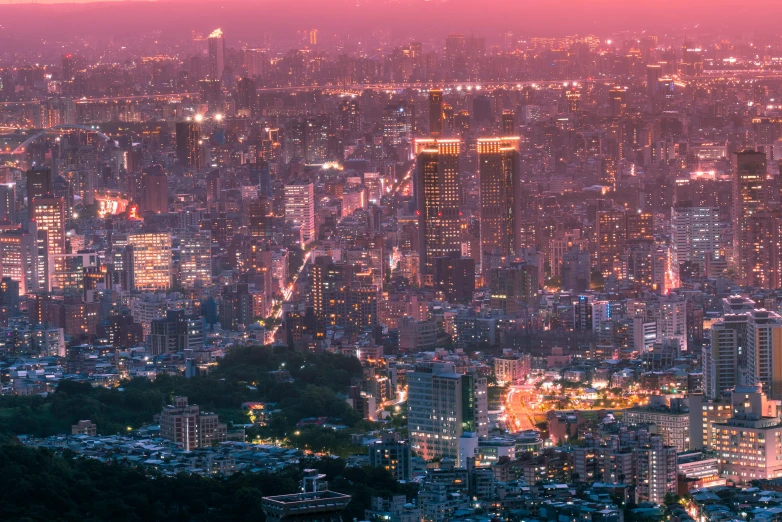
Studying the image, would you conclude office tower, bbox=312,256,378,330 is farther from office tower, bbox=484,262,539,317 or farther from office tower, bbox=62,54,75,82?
office tower, bbox=62,54,75,82

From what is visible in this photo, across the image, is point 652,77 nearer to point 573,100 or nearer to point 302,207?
point 573,100

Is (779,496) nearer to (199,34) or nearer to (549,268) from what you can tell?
(549,268)

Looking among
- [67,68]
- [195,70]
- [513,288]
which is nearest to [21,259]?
[513,288]

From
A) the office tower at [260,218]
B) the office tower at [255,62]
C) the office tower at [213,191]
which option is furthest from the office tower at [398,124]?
the office tower at [260,218]

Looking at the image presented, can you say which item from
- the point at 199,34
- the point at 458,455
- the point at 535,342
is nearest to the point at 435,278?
the point at 535,342

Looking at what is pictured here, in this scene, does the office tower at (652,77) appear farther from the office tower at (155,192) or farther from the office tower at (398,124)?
the office tower at (155,192)

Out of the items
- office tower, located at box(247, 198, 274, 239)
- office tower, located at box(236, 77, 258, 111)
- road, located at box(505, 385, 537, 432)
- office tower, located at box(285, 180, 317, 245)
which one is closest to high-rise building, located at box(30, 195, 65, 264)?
office tower, located at box(247, 198, 274, 239)
